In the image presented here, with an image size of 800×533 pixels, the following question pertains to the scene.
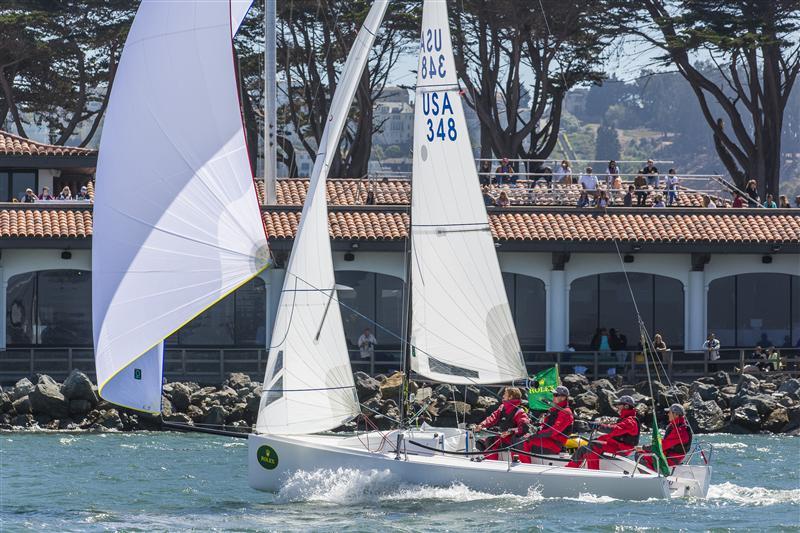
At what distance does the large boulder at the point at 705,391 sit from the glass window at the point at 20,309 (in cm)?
1488

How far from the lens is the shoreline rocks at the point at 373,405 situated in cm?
3025

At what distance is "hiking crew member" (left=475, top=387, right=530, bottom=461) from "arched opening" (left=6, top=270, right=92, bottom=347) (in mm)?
16932

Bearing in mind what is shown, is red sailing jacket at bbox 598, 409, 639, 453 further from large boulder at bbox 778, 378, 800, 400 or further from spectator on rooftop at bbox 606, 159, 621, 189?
spectator on rooftop at bbox 606, 159, 621, 189

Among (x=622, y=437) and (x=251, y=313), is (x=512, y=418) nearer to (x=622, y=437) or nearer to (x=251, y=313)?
(x=622, y=437)

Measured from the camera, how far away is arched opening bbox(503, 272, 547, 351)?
37062 mm

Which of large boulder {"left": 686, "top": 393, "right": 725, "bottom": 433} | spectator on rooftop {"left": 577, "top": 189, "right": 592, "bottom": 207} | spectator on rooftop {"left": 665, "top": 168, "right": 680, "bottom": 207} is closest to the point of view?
large boulder {"left": 686, "top": 393, "right": 725, "bottom": 433}

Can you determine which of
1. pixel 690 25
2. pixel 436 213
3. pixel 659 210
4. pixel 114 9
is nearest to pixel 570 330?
pixel 659 210

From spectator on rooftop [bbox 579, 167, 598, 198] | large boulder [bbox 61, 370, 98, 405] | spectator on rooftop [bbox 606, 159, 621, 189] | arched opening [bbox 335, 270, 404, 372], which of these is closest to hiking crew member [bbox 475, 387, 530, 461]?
large boulder [bbox 61, 370, 98, 405]

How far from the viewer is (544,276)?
121ft

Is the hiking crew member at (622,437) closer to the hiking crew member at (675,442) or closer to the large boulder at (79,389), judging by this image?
the hiking crew member at (675,442)

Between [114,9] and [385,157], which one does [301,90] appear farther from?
[385,157]

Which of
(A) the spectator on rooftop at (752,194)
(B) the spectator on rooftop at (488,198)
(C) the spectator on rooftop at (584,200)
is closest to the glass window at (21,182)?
(B) the spectator on rooftop at (488,198)

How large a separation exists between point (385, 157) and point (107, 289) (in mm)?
131968

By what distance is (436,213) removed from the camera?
21.0 meters
